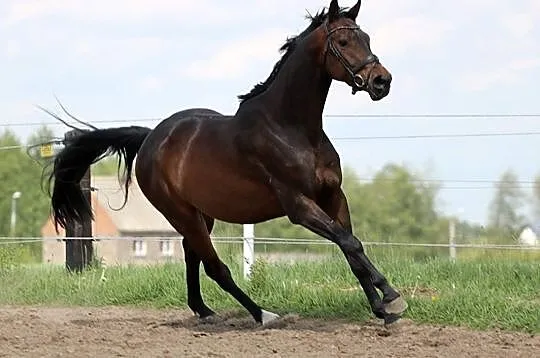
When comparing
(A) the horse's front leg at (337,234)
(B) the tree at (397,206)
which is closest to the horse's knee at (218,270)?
(A) the horse's front leg at (337,234)

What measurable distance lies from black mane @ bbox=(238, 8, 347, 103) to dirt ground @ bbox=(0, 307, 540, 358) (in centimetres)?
172

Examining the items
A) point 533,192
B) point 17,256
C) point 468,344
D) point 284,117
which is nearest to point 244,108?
point 284,117

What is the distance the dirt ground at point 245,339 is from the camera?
5492 millimetres

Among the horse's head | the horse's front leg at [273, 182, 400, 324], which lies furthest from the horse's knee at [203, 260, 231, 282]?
the horse's head

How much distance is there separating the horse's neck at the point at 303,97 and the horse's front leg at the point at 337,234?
46 centimetres

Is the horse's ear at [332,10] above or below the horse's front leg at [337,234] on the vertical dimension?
above

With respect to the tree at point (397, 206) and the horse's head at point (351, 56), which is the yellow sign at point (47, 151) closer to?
the horse's head at point (351, 56)

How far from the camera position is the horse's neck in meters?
6.43

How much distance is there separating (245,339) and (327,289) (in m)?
1.80

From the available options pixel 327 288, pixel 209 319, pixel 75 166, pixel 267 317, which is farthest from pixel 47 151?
pixel 267 317

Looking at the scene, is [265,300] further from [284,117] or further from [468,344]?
[468,344]

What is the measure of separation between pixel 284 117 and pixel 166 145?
1367 millimetres

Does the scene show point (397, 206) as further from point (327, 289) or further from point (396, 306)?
point (396, 306)

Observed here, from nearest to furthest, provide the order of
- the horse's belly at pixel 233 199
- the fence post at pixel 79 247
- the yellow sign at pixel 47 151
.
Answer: the horse's belly at pixel 233 199, the yellow sign at pixel 47 151, the fence post at pixel 79 247
